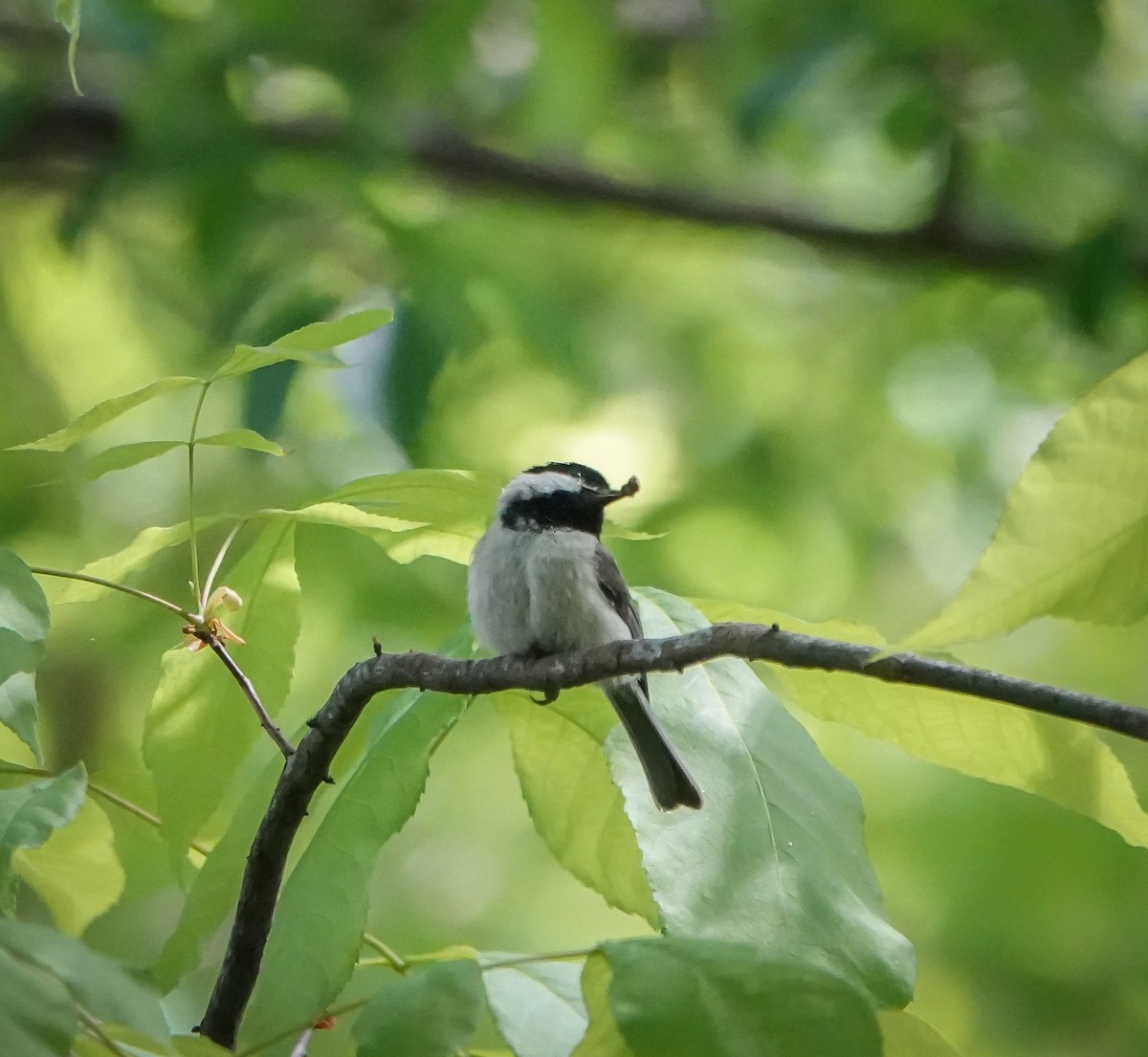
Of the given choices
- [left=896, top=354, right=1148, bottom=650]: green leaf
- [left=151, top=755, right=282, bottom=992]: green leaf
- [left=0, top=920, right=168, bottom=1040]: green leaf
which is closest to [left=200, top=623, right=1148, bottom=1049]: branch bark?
[left=151, top=755, right=282, bottom=992]: green leaf

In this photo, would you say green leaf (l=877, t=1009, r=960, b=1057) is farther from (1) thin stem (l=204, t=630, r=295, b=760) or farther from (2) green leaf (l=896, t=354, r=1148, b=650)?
(1) thin stem (l=204, t=630, r=295, b=760)

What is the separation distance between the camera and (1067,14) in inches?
159

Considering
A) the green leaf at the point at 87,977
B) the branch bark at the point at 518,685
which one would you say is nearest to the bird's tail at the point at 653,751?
the branch bark at the point at 518,685

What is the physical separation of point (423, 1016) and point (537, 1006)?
0.49 meters

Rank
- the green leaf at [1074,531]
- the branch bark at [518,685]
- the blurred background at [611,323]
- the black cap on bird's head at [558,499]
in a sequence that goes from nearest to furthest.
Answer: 1. the green leaf at [1074,531]
2. the branch bark at [518,685]
3. the black cap on bird's head at [558,499]
4. the blurred background at [611,323]

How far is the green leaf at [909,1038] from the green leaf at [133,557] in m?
1.17

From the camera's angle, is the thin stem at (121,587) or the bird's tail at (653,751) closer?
the thin stem at (121,587)

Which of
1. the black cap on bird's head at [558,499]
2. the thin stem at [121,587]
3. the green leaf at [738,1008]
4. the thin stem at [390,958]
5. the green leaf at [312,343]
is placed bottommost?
the thin stem at [390,958]

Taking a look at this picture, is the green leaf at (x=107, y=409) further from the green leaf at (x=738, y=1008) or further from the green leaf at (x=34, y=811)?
the green leaf at (x=738, y=1008)

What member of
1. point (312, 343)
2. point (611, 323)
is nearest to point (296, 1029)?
point (312, 343)

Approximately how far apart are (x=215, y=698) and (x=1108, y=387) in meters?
1.45

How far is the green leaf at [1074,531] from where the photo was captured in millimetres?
1080

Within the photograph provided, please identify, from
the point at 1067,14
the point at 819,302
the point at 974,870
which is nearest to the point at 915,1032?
the point at 1067,14

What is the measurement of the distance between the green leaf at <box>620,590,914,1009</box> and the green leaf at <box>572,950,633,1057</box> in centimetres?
10
